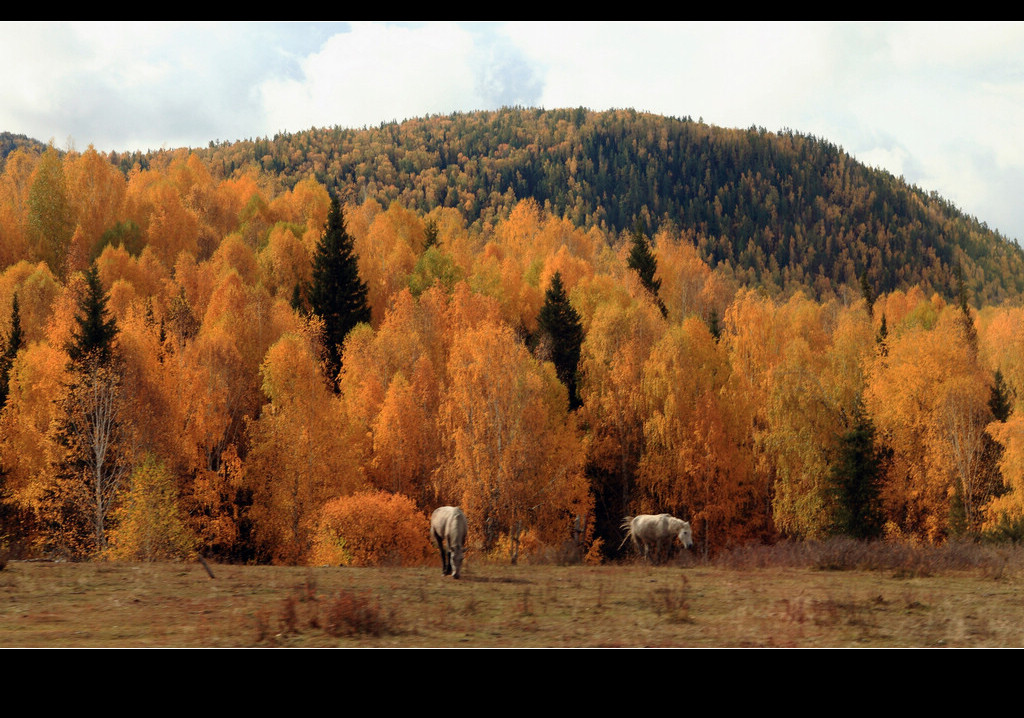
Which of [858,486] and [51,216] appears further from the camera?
[51,216]

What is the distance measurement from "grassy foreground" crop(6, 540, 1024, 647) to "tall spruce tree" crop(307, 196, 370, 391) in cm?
4587

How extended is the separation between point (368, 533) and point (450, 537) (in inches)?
701

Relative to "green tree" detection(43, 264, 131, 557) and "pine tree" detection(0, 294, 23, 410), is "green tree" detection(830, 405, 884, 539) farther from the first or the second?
"pine tree" detection(0, 294, 23, 410)

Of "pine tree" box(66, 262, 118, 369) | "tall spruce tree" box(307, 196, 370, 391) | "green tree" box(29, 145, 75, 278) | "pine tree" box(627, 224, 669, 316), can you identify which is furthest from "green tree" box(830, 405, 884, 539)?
"green tree" box(29, 145, 75, 278)

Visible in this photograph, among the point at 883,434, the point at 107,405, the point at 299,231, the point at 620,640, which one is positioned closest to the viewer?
the point at 620,640

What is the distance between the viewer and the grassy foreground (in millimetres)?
12875

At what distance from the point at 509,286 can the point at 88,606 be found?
223ft

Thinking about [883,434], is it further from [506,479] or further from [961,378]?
[506,479]

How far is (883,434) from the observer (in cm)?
5194

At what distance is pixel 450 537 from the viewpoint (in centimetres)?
2261

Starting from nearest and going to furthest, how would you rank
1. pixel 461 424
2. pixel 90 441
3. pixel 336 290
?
pixel 90 441 → pixel 461 424 → pixel 336 290

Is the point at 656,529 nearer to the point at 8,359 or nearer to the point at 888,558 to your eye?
the point at 888,558

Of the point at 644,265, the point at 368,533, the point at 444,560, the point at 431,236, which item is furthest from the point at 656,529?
the point at 431,236

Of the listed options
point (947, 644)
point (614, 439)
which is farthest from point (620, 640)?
point (614, 439)
